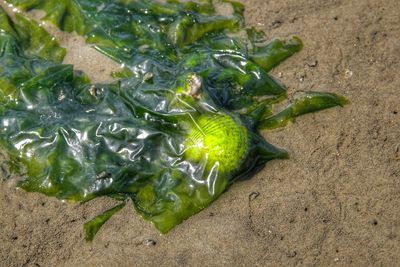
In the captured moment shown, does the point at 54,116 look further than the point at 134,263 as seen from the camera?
Yes

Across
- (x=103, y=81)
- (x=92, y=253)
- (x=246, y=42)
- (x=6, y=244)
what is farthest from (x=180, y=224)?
(x=246, y=42)

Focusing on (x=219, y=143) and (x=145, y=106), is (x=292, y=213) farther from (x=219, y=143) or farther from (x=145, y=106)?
(x=145, y=106)

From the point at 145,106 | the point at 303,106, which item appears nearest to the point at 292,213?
the point at 303,106

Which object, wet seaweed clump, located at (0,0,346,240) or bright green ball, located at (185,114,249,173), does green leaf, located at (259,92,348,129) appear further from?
bright green ball, located at (185,114,249,173)

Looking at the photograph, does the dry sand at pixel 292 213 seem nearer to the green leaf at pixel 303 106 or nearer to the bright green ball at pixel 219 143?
the green leaf at pixel 303 106

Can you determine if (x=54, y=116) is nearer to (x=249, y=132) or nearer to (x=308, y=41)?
(x=249, y=132)

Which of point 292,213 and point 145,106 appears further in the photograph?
point 145,106

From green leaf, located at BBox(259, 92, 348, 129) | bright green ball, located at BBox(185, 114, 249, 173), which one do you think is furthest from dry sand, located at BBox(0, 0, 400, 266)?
bright green ball, located at BBox(185, 114, 249, 173)
